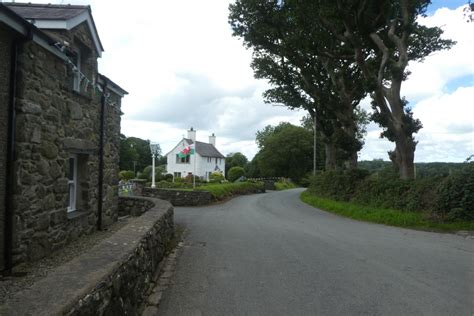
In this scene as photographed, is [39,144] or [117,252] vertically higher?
[39,144]

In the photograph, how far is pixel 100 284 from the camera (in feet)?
12.2

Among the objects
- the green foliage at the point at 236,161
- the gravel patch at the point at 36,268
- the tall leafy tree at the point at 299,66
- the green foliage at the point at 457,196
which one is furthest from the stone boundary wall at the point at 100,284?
the green foliage at the point at 236,161

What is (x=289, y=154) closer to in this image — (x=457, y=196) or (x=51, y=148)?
(x=457, y=196)

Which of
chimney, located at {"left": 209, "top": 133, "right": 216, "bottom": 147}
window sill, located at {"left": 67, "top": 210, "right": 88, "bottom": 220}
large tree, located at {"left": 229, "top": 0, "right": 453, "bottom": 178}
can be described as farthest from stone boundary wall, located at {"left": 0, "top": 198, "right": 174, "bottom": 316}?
chimney, located at {"left": 209, "top": 133, "right": 216, "bottom": 147}

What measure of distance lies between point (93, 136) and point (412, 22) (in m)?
15.1

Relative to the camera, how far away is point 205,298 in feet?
18.6

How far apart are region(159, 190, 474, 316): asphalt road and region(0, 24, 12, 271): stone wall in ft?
9.75

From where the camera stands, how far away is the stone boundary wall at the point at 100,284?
10.4ft

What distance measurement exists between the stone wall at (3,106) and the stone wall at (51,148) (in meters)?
0.26

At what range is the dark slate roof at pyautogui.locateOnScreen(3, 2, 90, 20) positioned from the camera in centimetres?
884

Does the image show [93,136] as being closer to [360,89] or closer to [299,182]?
[360,89]

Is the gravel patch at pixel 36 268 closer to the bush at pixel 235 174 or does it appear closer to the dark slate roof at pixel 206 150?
the bush at pixel 235 174

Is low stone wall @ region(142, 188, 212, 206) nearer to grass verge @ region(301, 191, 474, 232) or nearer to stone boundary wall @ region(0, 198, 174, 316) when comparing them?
grass verge @ region(301, 191, 474, 232)

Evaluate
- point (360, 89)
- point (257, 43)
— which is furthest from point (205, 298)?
point (360, 89)
